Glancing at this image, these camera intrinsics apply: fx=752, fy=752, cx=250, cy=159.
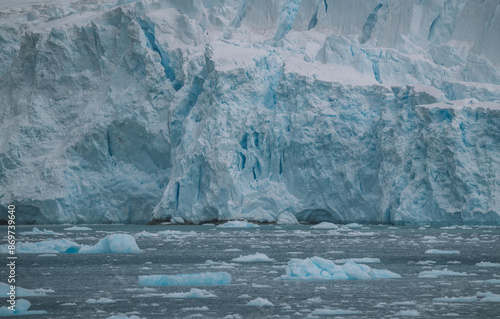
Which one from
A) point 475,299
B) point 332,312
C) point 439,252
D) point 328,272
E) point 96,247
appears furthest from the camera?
point 96,247

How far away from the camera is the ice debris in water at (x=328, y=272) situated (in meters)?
10.8

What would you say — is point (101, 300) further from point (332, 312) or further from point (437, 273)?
point (437, 273)

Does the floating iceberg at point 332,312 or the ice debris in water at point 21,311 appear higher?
the floating iceberg at point 332,312

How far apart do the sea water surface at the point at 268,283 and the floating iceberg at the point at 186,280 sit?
0.12m

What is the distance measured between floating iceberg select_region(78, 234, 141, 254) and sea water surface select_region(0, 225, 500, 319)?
21 cm

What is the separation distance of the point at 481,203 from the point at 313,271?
1296 centimetres

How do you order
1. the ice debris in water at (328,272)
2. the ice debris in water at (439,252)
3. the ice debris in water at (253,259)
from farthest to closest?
the ice debris in water at (439,252)
the ice debris in water at (253,259)
the ice debris in water at (328,272)

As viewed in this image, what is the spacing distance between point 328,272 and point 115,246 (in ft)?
19.8

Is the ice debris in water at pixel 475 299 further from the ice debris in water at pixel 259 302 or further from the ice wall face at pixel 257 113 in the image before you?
the ice wall face at pixel 257 113

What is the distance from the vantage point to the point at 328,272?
10.9 m

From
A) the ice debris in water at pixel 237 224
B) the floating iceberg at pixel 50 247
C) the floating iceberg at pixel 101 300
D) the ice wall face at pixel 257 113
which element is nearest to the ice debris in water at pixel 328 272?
the floating iceberg at pixel 101 300

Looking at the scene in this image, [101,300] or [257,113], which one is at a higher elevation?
[257,113]

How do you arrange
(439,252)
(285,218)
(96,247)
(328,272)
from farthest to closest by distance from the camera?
(285,218)
(96,247)
(439,252)
(328,272)

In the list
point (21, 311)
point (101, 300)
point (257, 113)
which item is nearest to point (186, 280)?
point (101, 300)
